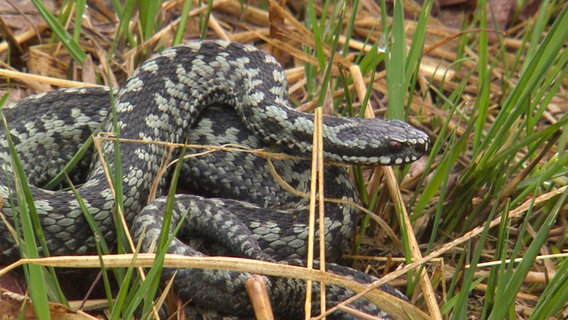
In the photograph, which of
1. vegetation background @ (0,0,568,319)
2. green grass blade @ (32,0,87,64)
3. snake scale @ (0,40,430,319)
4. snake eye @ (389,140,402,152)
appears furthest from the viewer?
green grass blade @ (32,0,87,64)

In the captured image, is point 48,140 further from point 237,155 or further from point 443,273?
point 443,273

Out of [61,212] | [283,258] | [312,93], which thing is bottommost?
[283,258]

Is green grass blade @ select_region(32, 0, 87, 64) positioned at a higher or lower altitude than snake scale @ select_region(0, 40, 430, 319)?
higher

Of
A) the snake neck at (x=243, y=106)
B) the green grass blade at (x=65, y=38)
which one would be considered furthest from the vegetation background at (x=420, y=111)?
the snake neck at (x=243, y=106)

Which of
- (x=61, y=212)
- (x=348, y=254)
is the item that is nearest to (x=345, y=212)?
(x=348, y=254)

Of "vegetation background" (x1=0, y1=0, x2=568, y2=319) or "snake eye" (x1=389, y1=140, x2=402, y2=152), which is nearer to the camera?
"vegetation background" (x1=0, y1=0, x2=568, y2=319)

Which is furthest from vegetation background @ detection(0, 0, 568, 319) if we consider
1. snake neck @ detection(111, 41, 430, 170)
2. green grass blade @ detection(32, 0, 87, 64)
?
snake neck @ detection(111, 41, 430, 170)

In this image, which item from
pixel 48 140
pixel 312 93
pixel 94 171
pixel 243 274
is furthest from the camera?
pixel 312 93

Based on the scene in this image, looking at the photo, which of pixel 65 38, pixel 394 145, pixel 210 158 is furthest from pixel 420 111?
pixel 65 38

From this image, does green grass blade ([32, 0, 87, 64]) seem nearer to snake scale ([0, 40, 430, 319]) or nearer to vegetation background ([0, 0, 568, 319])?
vegetation background ([0, 0, 568, 319])
